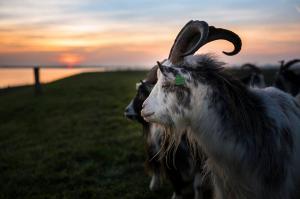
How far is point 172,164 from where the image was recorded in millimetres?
6145

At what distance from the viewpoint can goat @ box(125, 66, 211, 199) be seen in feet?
19.2

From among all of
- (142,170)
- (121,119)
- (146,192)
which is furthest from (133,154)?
(121,119)

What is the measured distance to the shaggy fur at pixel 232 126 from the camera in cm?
376

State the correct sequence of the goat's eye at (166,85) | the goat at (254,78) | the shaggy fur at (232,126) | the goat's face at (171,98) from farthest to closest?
the goat at (254,78) < the goat's eye at (166,85) < the goat's face at (171,98) < the shaggy fur at (232,126)

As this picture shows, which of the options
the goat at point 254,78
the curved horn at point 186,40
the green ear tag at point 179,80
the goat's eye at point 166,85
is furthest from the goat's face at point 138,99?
the goat at point 254,78

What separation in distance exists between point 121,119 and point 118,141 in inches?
125

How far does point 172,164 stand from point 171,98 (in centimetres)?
241

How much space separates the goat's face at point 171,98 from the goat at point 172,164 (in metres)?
1.64

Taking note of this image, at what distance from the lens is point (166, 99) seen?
4020mm

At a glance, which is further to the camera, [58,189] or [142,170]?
[142,170]

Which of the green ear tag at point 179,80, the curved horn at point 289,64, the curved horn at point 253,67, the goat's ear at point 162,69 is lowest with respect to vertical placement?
the curved horn at point 253,67

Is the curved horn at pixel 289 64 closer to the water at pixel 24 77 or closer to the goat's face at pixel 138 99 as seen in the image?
the goat's face at pixel 138 99

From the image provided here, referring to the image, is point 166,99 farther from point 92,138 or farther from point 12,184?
point 92,138

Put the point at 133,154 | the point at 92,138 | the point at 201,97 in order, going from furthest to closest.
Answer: the point at 92,138, the point at 133,154, the point at 201,97
